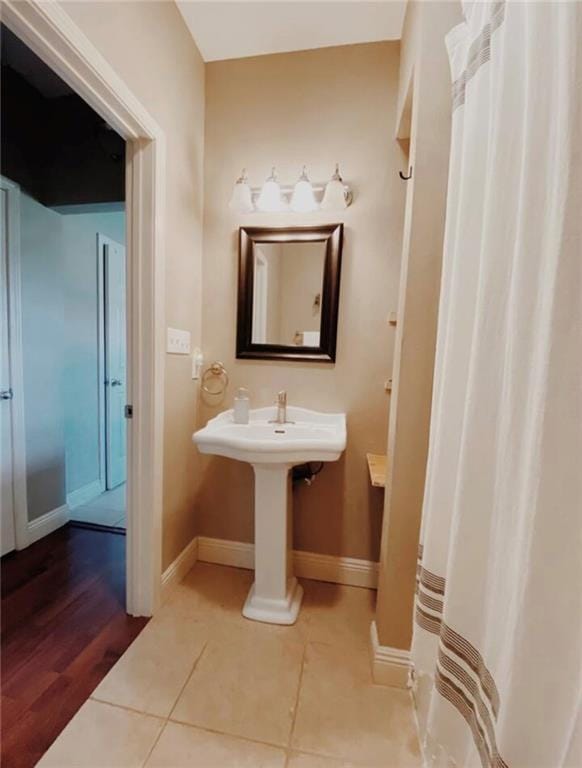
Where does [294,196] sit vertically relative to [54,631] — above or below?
above

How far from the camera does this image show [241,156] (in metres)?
1.65

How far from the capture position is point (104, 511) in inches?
93.4

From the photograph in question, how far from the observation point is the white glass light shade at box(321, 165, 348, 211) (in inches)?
58.4

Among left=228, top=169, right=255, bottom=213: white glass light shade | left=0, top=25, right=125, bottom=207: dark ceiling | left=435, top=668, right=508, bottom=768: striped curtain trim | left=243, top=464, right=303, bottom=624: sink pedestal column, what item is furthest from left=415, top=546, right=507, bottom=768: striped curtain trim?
left=0, top=25, right=125, bottom=207: dark ceiling

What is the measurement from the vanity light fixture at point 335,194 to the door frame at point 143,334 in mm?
707

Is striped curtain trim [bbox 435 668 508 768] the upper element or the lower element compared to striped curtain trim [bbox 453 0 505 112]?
lower

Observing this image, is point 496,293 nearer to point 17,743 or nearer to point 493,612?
point 493,612

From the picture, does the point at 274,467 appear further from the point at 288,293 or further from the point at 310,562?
the point at 288,293

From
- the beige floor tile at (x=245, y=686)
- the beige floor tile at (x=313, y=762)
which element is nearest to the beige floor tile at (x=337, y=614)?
the beige floor tile at (x=245, y=686)

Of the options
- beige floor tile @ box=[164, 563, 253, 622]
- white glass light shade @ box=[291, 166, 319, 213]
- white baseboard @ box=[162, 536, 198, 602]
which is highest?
white glass light shade @ box=[291, 166, 319, 213]

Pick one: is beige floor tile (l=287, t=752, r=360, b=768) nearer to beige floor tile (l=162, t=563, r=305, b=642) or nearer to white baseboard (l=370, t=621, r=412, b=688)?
white baseboard (l=370, t=621, r=412, b=688)

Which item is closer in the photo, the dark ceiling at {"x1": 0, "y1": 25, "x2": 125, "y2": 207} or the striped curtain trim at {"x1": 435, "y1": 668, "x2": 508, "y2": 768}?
the striped curtain trim at {"x1": 435, "y1": 668, "x2": 508, "y2": 768}

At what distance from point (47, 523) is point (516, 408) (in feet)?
8.34

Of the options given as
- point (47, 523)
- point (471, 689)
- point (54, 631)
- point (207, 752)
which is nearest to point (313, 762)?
point (207, 752)
